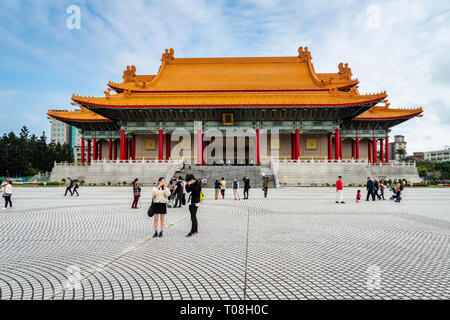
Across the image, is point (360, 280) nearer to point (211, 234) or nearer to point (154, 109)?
Answer: point (211, 234)

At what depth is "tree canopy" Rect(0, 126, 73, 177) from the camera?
55447mm

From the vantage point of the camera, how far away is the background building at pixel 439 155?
389ft

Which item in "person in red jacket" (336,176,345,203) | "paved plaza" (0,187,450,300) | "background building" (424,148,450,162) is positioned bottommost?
"paved plaza" (0,187,450,300)

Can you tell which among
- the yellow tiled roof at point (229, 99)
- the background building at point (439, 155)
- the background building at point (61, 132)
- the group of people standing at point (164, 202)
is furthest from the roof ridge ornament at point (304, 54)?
the background building at point (61, 132)

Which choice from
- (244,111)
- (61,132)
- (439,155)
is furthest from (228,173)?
(439,155)

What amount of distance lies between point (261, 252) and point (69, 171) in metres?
33.4

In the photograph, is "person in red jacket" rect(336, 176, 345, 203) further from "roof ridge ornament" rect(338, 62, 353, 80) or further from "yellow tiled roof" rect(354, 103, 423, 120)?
"roof ridge ornament" rect(338, 62, 353, 80)

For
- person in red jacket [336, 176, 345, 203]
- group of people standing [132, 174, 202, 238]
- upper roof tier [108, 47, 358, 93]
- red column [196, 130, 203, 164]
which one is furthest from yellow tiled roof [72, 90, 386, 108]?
group of people standing [132, 174, 202, 238]

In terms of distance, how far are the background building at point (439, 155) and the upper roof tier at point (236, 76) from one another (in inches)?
4126

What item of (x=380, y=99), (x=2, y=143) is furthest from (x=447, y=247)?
(x=2, y=143)

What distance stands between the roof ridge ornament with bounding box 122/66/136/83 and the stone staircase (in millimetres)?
18514

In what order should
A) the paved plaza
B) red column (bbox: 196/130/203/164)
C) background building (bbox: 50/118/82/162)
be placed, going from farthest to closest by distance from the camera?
1. background building (bbox: 50/118/82/162)
2. red column (bbox: 196/130/203/164)
3. the paved plaza

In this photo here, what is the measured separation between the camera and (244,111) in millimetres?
34719

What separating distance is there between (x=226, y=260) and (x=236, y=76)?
37676 millimetres
